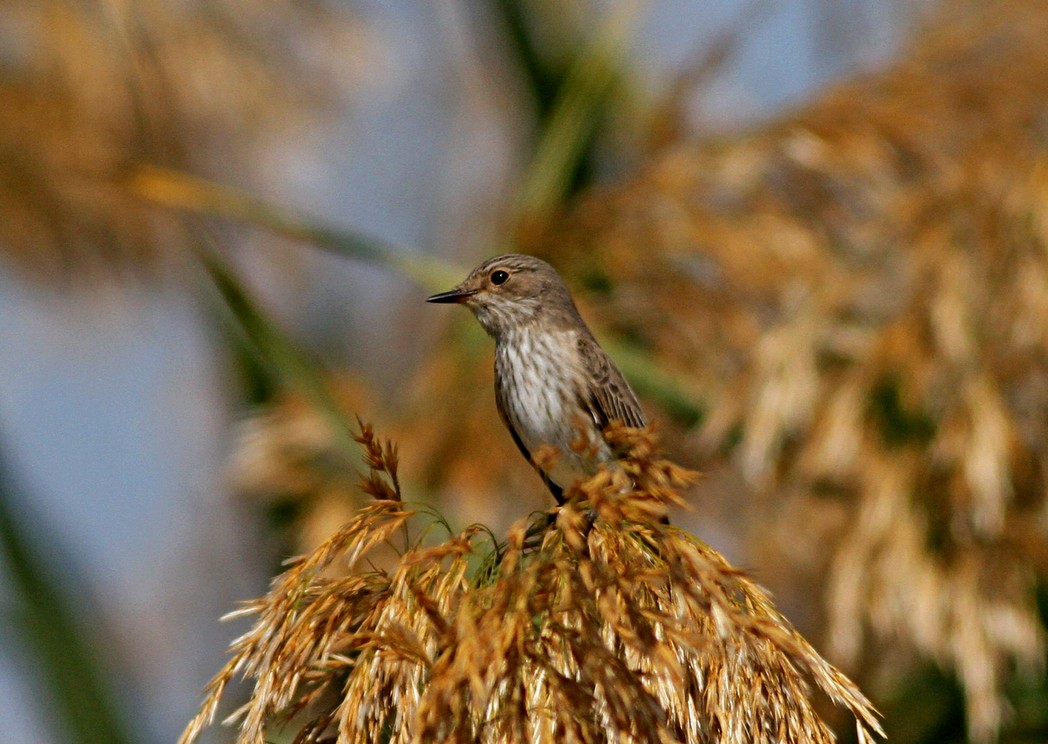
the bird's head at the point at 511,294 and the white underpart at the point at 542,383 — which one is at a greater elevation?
the bird's head at the point at 511,294

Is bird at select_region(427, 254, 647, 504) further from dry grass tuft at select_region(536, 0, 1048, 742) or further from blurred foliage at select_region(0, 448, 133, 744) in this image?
blurred foliage at select_region(0, 448, 133, 744)

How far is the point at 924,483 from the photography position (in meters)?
4.28

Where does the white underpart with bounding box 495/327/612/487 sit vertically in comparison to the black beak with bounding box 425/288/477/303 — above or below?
below

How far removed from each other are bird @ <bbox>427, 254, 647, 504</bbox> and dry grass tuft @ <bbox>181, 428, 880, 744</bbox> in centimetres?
131

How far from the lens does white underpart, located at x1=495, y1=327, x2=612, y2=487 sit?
11.6 feet

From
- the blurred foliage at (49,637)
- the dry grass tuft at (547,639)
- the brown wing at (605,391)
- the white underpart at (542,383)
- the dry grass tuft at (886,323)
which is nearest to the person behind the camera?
the dry grass tuft at (547,639)

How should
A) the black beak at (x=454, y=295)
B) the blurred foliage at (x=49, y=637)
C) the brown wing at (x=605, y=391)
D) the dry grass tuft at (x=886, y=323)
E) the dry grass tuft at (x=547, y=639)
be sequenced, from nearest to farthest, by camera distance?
1. the dry grass tuft at (x=547, y=639)
2. the blurred foliage at (x=49, y=637)
3. the brown wing at (x=605, y=391)
4. the black beak at (x=454, y=295)
5. the dry grass tuft at (x=886, y=323)

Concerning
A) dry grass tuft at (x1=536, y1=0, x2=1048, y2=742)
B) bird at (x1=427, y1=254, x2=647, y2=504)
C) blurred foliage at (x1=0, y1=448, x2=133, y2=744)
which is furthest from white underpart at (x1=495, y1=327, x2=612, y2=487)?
blurred foliage at (x1=0, y1=448, x2=133, y2=744)

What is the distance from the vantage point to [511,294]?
155 inches

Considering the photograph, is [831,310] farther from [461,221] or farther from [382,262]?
[461,221]

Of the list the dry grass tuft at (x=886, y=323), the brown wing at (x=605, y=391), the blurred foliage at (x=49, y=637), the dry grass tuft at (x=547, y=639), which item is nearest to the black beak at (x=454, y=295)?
the brown wing at (x=605, y=391)

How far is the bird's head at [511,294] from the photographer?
3867 mm

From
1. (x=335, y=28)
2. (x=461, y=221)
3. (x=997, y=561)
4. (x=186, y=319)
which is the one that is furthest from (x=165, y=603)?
(x=997, y=561)

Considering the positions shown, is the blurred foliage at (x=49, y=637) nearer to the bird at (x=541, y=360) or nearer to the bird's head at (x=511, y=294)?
the bird at (x=541, y=360)
